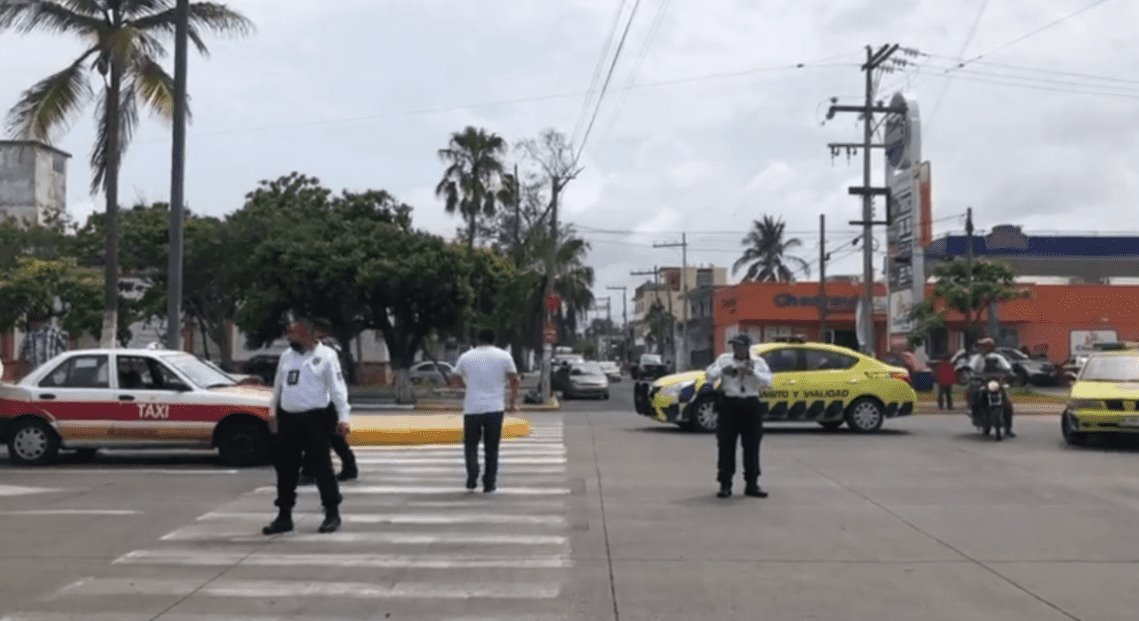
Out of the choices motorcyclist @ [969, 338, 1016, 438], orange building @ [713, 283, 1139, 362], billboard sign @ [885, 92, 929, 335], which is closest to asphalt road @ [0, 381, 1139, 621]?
motorcyclist @ [969, 338, 1016, 438]

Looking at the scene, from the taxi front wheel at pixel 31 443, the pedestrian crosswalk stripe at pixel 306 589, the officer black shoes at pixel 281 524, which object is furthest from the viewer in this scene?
the taxi front wheel at pixel 31 443

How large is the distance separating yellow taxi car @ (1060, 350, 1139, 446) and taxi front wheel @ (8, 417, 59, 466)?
14311 millimetres

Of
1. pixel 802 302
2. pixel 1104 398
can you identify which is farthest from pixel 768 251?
pixel 1104 398

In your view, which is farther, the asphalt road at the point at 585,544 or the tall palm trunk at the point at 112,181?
the tall palm trunk at the point at 112,181

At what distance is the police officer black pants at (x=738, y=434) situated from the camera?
1320cm

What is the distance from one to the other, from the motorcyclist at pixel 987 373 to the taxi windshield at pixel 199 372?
12067 mm

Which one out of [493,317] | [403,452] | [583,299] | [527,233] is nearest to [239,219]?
[493,317]

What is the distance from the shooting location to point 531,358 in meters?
85.7

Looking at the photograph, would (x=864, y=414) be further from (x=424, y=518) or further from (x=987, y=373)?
(x=424, y=518)

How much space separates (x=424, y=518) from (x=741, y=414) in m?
3.41

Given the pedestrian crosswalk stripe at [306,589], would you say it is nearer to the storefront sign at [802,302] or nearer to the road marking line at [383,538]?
the road marking line at [383,538]

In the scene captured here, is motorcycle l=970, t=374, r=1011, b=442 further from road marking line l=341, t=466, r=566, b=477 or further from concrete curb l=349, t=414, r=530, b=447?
road marking line l=341, t=466, r=566, b=477

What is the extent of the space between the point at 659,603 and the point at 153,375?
10.0 meters

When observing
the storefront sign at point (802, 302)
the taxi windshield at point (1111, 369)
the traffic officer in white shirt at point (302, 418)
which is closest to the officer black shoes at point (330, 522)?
the traffic officer in white shirt at point (302, 418)
